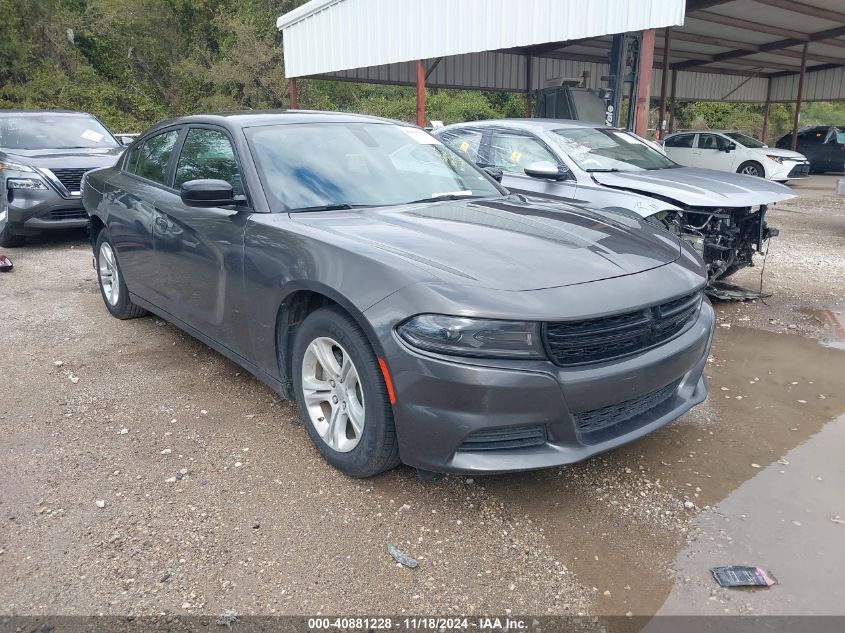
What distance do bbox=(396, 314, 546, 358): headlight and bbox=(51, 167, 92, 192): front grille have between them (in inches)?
281

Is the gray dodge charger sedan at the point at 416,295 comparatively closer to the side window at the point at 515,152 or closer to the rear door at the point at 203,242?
the rear door at the point at 203,242

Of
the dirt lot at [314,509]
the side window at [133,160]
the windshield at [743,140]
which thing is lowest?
the dirt lot at [314,509]

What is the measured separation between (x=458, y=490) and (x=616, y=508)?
673 mm

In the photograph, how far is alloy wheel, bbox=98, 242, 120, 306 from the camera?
5.02 metres

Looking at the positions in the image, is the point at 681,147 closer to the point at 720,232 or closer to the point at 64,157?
the point at 720,232

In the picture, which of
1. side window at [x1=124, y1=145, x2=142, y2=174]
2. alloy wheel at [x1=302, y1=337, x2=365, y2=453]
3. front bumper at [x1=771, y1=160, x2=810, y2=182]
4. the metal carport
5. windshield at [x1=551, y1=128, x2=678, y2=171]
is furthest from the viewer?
front bumper at [x1=771, y1=160, x2=810, y2=182]

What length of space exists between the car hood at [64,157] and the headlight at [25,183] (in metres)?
0.21

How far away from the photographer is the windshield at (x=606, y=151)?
6.23m

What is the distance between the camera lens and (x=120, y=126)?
25953 millimetres

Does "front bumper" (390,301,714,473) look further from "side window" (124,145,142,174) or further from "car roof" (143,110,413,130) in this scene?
"side window" (124,145,142,174)

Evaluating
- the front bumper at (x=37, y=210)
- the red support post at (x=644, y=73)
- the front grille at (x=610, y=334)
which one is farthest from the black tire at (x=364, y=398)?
the red support post at (x=644, y=73)

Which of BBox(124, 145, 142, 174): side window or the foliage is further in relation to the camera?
the foliage

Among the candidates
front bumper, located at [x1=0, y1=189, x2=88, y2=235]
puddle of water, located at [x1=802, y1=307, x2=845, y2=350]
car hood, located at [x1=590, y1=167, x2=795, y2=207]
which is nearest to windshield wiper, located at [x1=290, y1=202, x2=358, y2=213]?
car hood, located at [x1=590, y1=167, x2=795, y2=207]

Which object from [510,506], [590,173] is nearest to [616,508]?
[510,506]
